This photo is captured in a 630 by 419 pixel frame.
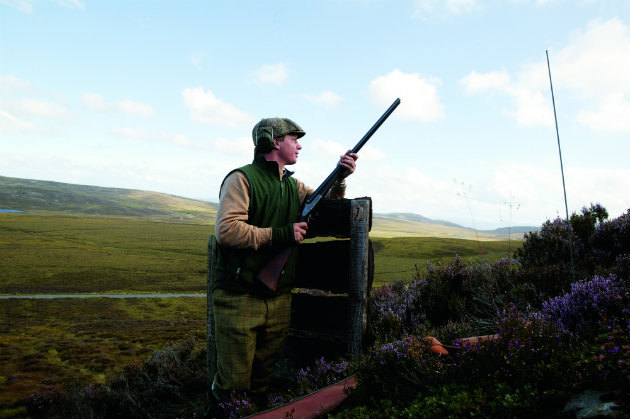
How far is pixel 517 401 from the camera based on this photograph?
1672 millimetres

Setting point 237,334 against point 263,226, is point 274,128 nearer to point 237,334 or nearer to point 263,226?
point 263,226

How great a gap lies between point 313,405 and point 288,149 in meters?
2.59

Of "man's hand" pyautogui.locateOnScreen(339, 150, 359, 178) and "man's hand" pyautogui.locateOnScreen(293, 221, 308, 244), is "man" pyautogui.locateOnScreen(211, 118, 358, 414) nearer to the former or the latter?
"man's hand" pyautogui.locateOnScreen(293, 221, 308, 244)

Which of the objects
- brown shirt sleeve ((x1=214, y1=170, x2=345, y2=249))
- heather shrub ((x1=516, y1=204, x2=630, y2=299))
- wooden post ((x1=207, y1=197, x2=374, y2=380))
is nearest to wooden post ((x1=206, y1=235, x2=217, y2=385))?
wooden post ((x1=207, y1=197, x2=374, y2=380))

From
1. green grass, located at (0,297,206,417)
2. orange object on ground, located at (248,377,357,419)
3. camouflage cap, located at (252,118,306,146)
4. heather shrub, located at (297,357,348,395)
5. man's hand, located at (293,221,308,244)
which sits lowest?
green grass, located at (0,297,206,417)

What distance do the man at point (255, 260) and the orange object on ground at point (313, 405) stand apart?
1055 mm

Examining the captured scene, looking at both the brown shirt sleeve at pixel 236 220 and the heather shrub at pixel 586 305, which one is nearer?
the heather shrub at pixel 586 305

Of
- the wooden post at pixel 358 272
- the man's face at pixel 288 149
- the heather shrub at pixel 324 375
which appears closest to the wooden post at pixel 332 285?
the wooden post at pixel 358 272

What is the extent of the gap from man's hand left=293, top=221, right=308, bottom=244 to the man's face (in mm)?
795

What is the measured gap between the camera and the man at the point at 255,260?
347cm

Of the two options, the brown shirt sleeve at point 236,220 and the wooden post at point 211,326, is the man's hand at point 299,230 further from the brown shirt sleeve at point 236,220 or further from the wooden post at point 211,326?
the wooden post at point 211,326

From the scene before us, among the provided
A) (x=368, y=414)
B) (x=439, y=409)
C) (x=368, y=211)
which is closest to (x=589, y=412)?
(x=439, y=409)

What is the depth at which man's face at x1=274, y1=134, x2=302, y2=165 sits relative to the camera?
400 cm

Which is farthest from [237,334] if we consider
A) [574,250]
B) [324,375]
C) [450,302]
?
[574,250]
